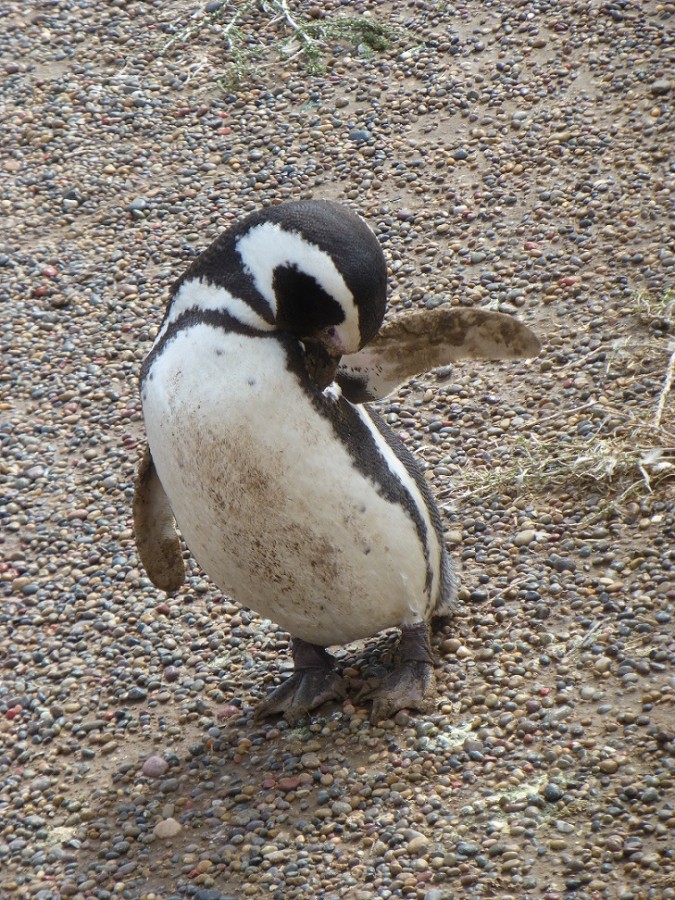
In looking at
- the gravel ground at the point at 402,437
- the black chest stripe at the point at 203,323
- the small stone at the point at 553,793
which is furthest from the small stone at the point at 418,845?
the black chest stripe at the point at 203,323

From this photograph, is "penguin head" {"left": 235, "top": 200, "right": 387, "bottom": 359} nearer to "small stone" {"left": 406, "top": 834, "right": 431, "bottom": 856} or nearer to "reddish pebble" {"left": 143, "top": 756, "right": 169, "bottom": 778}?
"small stone" {"left": 406, "top": 834, "right": 431, "bottom": 856}

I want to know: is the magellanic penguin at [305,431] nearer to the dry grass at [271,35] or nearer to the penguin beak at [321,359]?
the penguin beak at [321,359]

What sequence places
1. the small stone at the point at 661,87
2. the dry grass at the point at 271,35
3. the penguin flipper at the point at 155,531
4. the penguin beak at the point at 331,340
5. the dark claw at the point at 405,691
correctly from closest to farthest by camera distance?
the penguin beak at the point at 331,340 < the dark claw at the point at 405,691 < the penguin flipper at the point at 155,531 < the small stone at the point at 661,87 < the dry grass at the point at 271,35

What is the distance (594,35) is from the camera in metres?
5.96

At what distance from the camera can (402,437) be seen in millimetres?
4480

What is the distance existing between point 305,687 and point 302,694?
22 millimetres

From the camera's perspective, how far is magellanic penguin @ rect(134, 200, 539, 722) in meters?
2.79

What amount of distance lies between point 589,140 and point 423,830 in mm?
3493

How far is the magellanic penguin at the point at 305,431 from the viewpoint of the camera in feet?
9.16

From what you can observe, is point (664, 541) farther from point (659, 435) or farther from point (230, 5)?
point (230, 5)

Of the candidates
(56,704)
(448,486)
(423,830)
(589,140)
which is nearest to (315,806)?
(423,830)

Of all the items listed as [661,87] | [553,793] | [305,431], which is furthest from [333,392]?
[661,87]

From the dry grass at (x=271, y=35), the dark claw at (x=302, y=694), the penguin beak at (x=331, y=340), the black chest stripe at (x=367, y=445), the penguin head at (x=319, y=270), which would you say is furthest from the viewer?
the dry grass at (x=271, y=35)

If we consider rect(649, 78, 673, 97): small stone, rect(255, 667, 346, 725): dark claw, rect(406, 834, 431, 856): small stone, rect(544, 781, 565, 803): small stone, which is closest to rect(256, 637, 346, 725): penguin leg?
rect(255, 667, 346, 725): dark claw
